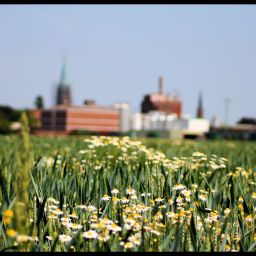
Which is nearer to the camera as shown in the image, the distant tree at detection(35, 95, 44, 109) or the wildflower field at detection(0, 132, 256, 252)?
the wildflower field at detection(0, 132, 256, 252)

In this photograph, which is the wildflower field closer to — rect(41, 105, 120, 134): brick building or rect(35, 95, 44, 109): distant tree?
rect(41, 105, 120, 134): brick building

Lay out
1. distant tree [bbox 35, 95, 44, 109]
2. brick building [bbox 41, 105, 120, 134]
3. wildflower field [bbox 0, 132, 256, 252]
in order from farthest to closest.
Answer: distant tree [bbox 35, 95, 44, 109], brick building [bbox 41, 105, 120, 134], wildflower field [bbox 0, 132, 256, 252]

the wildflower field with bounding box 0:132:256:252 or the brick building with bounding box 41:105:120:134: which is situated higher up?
the wildflower field with bounding box 0:132:256:252

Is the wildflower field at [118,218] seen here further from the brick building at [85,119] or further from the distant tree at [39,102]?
the distant tree at [39,102]

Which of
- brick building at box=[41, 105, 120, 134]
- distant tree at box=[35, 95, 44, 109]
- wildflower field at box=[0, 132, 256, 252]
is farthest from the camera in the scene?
distant tree at box=[35, 95, 44, 109]

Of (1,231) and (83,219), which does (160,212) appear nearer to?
(83,219)

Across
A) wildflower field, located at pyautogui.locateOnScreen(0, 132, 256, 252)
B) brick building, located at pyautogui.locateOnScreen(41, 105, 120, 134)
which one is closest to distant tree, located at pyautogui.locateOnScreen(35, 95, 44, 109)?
brick building, located at pyautogui.locateOnScreen(41, 105, 120, 134)

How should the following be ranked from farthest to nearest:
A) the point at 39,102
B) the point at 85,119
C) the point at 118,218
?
the point at 39,102 < the point at 85,119 < the point at 118,218

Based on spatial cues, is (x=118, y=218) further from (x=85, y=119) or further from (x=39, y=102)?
(x=39, y=102)

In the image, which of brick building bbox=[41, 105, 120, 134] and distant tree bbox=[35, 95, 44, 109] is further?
distant tree bbox=[35, 95, 44, 109]

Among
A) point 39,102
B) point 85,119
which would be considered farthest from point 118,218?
point 39,102

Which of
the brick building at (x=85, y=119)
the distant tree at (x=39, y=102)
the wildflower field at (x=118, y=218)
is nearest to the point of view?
the wildflower field at (x=118, y=218)

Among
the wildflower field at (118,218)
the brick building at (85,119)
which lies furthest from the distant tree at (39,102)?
the wildflower field at (118,218)
